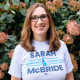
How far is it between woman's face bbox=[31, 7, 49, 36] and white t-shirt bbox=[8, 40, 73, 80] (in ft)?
0.38

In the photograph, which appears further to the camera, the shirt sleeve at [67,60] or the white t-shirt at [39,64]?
the shirt sleeve at [67,60]

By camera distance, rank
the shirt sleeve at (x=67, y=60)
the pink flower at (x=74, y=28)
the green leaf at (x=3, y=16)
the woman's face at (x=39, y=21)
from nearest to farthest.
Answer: the woman's face at (x=39, y=21)
the shirt sleeve at (x=67, y=60)
the pink flower at (x=74, y=28)
the green leaf at (x=3, y=16)

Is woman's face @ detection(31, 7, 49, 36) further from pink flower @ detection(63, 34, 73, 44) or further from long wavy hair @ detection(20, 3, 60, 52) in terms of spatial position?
pink flower @ detection(63, 34, 73, 44)

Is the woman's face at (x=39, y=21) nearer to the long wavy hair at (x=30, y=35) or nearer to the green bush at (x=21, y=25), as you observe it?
the long wavy hair at (x=30, y=35)

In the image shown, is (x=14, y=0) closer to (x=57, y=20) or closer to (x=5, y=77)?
(x=57, y=20)

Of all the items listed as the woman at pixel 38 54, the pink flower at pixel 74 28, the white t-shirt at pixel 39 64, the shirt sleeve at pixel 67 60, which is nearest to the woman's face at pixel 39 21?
the woman at pixel 38 54

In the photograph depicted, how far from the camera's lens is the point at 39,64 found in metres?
1.30

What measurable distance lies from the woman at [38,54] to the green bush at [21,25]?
29 centimetres

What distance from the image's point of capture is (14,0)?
1.76 m

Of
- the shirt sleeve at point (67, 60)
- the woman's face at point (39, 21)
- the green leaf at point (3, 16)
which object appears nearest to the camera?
the woman's face at point (39, 21)

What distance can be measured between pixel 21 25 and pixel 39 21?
0.57 metres

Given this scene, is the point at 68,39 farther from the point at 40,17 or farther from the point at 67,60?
the point at 40,17

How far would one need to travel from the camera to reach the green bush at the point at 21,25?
1.64 m

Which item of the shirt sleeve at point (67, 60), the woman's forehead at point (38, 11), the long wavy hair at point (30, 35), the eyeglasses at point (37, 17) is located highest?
the woman's forehead at point (38, 11)
